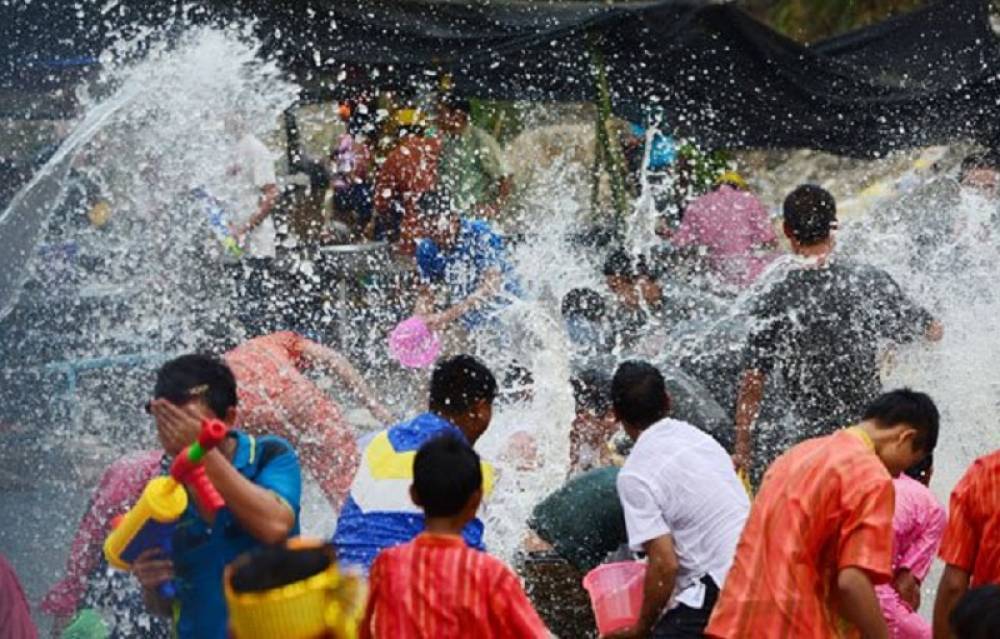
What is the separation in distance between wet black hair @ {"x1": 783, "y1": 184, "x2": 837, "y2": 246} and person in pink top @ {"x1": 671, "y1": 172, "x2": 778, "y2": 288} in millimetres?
3219

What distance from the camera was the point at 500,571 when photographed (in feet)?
13.8

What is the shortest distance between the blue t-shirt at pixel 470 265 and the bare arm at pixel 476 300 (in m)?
0.03

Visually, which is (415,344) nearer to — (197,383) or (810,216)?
(810,216)

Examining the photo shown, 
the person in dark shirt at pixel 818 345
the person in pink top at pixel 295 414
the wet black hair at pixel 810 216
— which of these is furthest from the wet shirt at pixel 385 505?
the wet black hair at pixel 810 216

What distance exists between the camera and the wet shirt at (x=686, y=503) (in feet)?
17.4

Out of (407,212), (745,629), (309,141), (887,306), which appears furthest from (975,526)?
(309,141)

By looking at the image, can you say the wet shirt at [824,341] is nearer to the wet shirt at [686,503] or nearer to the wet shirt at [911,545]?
the wet shirt at [911,545]

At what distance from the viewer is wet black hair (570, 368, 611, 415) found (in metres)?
7.80

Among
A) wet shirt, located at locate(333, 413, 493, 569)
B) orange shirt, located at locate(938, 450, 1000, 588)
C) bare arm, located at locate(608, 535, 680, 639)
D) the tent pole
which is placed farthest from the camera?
the tent pole

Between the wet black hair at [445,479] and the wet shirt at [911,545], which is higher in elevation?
the wet black hair at [445,479]

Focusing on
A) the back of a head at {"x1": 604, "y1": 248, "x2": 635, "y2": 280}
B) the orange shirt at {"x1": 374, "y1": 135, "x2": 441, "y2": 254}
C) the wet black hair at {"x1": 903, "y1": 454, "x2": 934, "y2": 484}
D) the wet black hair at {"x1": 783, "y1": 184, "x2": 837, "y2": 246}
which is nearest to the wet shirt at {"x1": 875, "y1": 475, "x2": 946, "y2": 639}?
the wet black hair at {"x1": 903, "y1": 454, "x2": 934, "y2": 484}

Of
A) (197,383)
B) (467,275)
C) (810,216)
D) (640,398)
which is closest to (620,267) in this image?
(810,216)

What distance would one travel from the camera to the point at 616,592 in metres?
5.55

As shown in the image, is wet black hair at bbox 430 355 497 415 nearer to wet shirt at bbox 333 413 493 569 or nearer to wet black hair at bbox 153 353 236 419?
wet shirt at bbox 333 413 493 569
